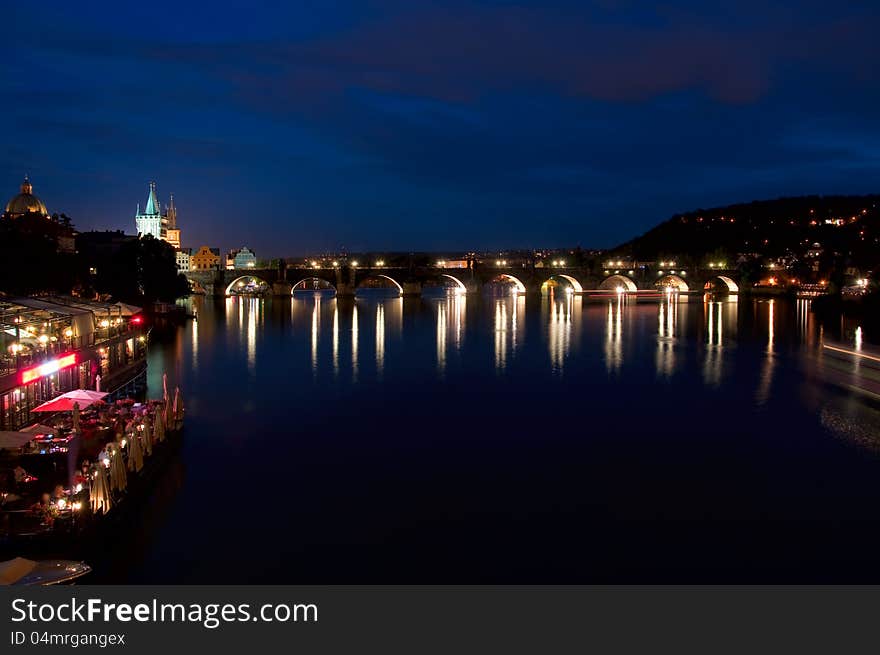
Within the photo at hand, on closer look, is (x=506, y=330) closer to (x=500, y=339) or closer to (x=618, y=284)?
(x=500, y=339)

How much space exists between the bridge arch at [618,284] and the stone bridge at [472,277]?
6.8 inches

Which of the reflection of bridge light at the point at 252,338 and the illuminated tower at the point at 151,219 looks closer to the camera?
the reflection of bridge light at the point at 252,338

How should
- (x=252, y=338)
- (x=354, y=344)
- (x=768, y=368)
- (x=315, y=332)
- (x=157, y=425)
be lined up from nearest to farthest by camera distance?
1. (x=157, y=425)
2. (x=768, y=368)
3. (x=354, y=344)
4. (x=252, y=338)
5. (x=315, y=332)

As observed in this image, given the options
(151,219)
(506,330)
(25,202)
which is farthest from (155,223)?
(506,330)

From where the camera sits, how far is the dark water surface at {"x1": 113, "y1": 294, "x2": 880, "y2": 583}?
14.2m

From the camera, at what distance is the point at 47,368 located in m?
20.9

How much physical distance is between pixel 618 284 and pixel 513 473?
128m

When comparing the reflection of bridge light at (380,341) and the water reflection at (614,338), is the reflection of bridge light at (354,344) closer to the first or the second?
the reflection of bridge light at (380,341)

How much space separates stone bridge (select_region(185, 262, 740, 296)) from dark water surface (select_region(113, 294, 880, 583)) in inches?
2818

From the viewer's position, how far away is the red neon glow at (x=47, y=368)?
1939cm

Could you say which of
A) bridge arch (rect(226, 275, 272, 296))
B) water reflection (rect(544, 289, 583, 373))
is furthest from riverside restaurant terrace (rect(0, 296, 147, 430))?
bridge arch (rect(226, 275, 272, 296))

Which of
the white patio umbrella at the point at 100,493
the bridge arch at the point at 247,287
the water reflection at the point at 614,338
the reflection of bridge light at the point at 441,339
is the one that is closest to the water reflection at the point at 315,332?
the reflection of bridge light at the point at 441,339
